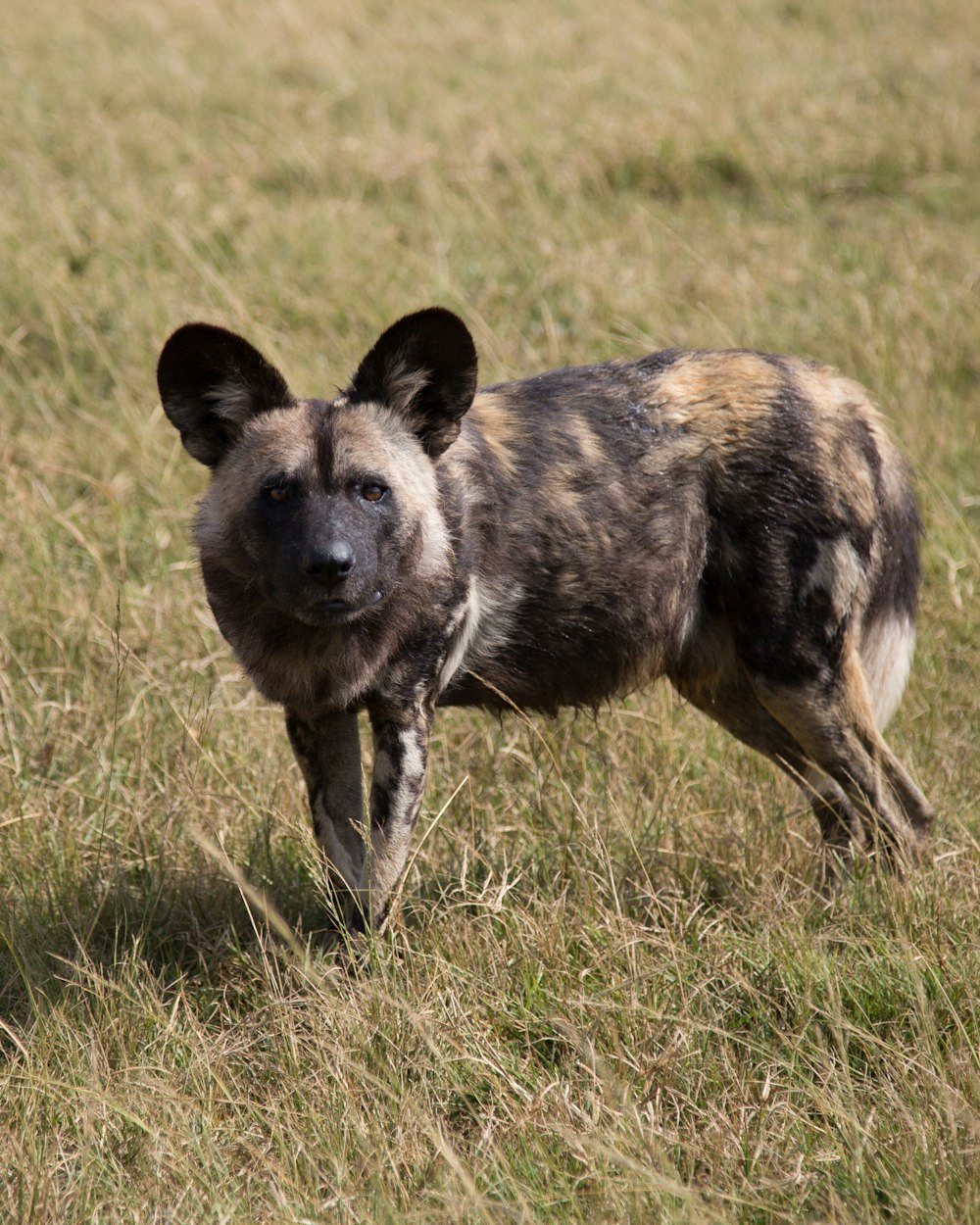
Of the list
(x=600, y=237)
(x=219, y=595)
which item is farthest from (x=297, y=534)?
(x=600, y=237)

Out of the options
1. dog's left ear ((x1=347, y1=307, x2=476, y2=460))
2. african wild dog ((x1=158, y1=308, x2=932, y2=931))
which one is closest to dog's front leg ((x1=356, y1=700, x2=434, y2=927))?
african wild dog ((x1=158, y1=308, x2=932, y2=931))

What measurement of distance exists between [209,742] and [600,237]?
3643 mm

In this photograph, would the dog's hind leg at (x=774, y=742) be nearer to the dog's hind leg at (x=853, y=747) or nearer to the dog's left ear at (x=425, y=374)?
the dog's hind leg at (x=853, y=747)

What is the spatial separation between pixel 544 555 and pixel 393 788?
24.5 inches

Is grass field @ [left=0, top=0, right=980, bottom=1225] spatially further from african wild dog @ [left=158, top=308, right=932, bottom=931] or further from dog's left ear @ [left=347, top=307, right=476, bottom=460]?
dog's left ear @ [left=347, top=307, right=476, bottom=460]

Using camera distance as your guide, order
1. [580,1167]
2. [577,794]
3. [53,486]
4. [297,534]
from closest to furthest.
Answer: [580,1167] < [297,534] < [577,794] < [53,486]

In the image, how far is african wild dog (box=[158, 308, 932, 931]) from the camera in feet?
9.69

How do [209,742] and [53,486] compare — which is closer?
[209,742]

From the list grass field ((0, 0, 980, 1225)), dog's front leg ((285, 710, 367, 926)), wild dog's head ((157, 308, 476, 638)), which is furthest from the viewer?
dog's front leg ((285, 710, 367, 926))

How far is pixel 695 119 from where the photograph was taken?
24.5 ft

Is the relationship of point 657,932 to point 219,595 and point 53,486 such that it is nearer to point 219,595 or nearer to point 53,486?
point 219,595

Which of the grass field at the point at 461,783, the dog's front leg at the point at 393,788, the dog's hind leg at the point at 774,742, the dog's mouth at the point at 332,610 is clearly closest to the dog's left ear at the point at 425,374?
the dog's mouth at the point at 332,610

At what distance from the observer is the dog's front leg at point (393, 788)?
120 inches

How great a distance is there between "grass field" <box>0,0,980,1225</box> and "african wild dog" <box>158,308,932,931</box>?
21 centimetres
